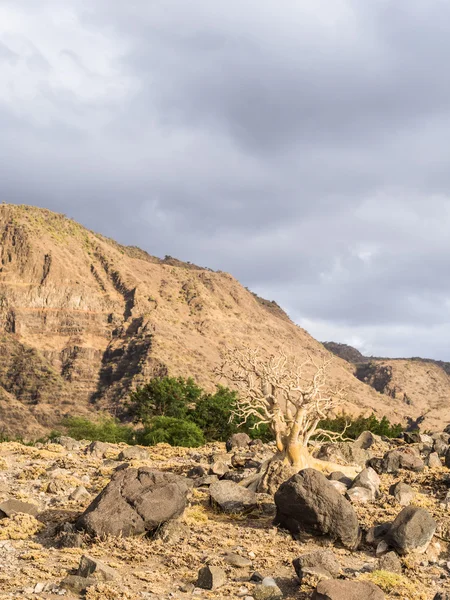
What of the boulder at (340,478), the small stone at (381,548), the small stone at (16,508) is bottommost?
the small stone at (16,508)

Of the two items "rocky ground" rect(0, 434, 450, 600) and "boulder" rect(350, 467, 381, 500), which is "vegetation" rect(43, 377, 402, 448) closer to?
"boulder" rect(350, 467, 381, 500)

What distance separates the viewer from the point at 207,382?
98.7 m

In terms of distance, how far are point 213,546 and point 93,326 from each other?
105 meters

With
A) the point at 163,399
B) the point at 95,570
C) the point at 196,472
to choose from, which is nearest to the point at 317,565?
the point at 95,570

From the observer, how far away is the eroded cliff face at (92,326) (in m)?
98.9

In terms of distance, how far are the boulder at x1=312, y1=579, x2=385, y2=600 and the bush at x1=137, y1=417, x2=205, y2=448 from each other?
2841cm

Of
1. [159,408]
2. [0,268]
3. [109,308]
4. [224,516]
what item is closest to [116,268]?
[109,308]

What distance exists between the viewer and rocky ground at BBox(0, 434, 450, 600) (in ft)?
37.3

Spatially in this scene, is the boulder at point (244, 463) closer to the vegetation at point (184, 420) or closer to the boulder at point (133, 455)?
the boulder at point (133, 455)

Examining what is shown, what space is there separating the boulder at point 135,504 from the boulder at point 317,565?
12.7 feet

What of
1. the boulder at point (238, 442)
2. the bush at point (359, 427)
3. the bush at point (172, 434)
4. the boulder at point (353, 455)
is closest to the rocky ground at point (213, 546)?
the boulder at point (353, 455)

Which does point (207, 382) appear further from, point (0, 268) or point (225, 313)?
point (0, 268)

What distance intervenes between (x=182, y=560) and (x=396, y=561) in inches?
172

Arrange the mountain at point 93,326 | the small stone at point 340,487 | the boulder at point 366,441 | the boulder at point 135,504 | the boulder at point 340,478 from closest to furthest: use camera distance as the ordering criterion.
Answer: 1. the boulder at point 135,504
2. the small stone at point 340,487
3. the boulder at point 340,478
4. the boulder at point 366,441
5. the mountain at point 93,326
